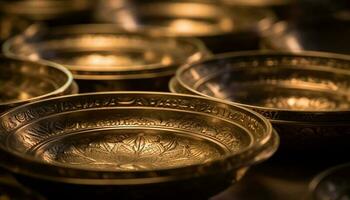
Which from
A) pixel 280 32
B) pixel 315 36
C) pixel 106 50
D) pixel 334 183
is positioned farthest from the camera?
pixel 315 36

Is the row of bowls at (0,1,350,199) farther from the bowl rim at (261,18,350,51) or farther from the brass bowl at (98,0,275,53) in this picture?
the brass bowl at (98,0,275,53)

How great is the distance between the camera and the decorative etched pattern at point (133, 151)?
0.93m

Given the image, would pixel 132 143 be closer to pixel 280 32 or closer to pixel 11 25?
pixel 280 32

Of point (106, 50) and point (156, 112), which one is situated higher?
point (106, 50)

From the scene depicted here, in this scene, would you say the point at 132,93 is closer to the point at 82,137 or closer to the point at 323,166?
the point at 82,137

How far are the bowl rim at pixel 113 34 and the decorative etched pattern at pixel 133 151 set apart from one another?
23 cm

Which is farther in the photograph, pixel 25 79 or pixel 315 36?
pixel 315 36

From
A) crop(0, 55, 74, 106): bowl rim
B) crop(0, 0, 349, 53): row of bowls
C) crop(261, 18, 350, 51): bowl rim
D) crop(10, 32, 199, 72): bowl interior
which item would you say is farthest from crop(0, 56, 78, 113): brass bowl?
crop(261, 18, 350, 51): bowl rim

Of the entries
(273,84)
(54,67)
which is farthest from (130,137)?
(273,84)

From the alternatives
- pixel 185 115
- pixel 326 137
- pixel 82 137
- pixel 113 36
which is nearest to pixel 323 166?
pixel 326 137

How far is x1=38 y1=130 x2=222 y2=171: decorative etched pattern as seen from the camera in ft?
3.04

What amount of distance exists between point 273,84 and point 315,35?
0.49 meters

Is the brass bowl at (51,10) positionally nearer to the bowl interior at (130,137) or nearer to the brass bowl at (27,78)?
the brass bowl at (27,78)

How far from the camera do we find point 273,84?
133 cm
